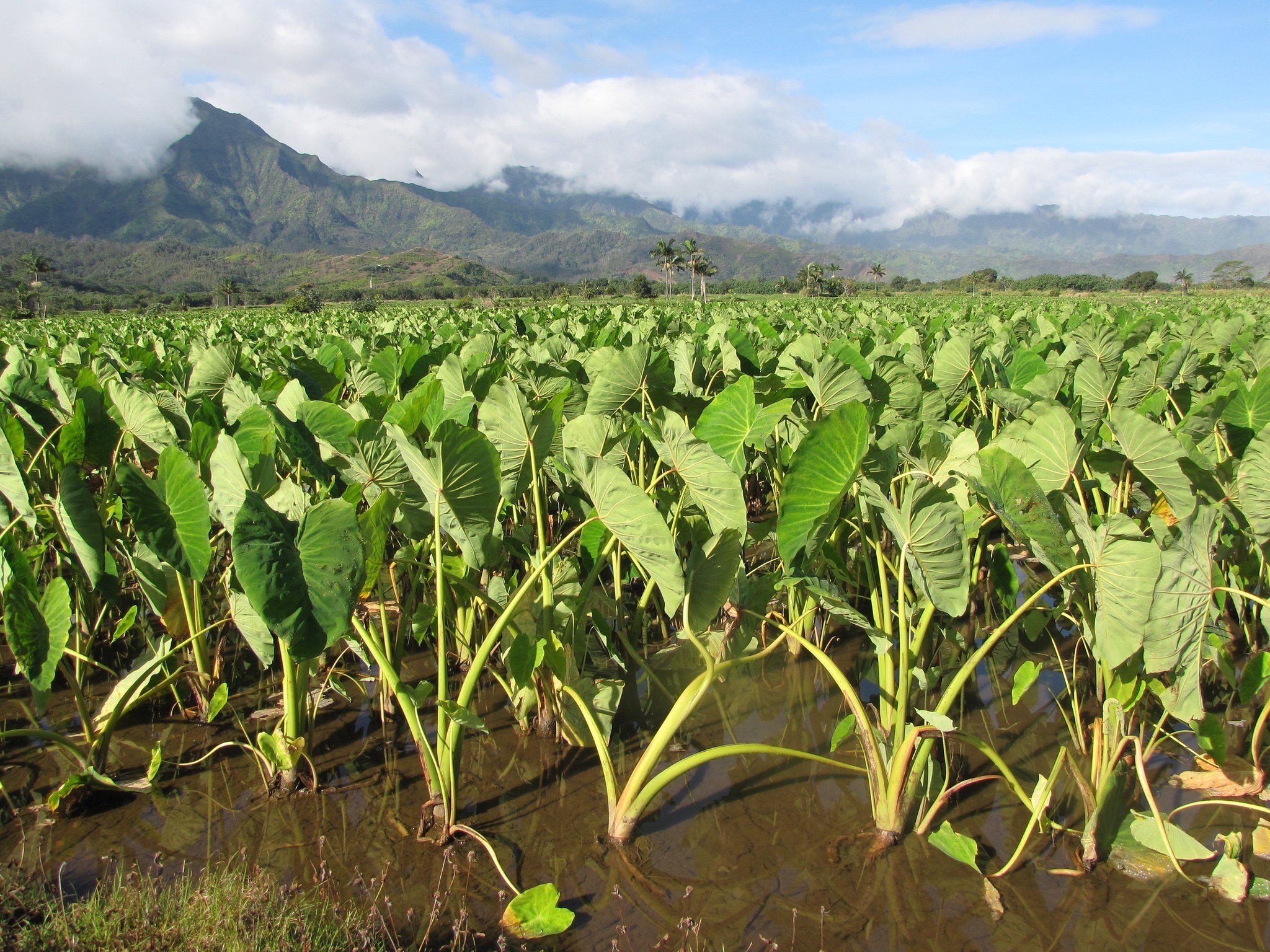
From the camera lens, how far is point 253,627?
6.13ft

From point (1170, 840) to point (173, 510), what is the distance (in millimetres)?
2372

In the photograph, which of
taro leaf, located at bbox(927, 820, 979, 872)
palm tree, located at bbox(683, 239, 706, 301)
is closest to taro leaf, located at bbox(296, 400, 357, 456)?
taro leaf, located at bbox(927, 820, 979, 872)

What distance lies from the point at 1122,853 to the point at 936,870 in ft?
1.48

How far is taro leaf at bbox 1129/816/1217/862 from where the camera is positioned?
1.63 metres

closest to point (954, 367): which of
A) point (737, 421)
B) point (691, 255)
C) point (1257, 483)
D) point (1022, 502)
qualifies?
point (737, 421)

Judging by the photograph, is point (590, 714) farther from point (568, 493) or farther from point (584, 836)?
point (568, 493)

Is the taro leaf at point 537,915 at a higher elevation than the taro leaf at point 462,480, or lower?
lower

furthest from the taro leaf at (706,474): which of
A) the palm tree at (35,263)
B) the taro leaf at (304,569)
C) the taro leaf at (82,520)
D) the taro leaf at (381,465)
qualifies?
the palm tree at (35,263)

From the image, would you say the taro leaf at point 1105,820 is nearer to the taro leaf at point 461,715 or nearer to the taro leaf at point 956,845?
the taro leaf at point 956,845

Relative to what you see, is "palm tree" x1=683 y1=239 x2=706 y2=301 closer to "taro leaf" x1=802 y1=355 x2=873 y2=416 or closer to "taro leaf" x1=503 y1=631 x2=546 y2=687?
"taro leaf" x1=802 y1=355 x2=873 y2=416

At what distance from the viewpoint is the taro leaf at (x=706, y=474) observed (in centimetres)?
173

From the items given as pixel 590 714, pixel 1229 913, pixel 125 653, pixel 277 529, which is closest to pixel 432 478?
pixel 277 529

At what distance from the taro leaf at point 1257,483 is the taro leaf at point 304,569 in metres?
1.92

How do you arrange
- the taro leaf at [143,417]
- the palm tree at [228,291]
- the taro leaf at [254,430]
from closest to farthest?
1. the taro leaf at [254,430]
2. the taro leaf at [143,417]
3. the palm tree at [228,291]
